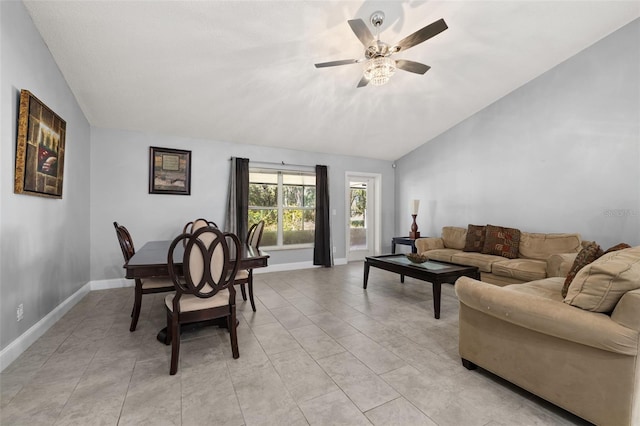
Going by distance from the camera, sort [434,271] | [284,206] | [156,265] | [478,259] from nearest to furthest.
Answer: [156,265]
[434,271]
[478,259]
[284,206]

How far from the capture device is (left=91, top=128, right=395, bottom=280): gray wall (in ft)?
13.5

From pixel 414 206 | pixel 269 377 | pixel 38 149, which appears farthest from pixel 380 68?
pixel 414 206

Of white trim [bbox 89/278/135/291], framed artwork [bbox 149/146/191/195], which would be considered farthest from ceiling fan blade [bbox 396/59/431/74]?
white trim [bbox 89/278/135/291]

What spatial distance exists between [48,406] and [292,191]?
4393mm

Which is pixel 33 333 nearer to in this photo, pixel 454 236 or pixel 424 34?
pixel 424 34

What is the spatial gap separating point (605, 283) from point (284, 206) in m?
4.66

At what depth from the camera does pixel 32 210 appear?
2449 mm

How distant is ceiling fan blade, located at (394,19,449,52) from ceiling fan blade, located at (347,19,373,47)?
27cm

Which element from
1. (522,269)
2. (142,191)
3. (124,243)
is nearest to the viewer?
(124,243)

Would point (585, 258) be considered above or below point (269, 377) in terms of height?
above

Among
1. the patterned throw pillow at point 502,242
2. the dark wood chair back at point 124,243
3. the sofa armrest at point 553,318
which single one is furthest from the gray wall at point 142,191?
the sofa armrest at point 553,318

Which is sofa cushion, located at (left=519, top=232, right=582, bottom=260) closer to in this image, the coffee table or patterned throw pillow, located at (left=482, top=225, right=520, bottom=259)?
patterned throw pillow, located at (left=482, top=225, right=520, bottom=259)

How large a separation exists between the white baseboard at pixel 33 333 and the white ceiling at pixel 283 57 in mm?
2480

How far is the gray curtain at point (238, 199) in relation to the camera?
480 centimetres
